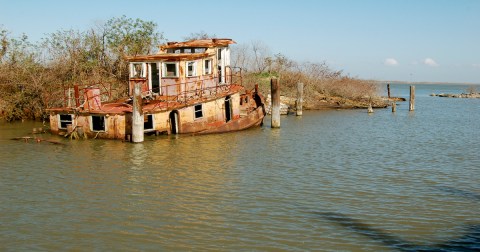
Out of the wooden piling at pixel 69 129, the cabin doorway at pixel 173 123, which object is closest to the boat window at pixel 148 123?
the cabin doorway at pixel 173 123

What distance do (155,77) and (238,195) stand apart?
14.5 m

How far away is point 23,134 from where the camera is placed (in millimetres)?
25953

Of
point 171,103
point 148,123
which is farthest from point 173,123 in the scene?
point 148,123

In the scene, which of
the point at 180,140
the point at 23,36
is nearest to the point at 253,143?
the point at 180,140

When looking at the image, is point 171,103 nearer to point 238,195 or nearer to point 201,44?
point 201,44

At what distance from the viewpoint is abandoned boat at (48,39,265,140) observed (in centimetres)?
2278

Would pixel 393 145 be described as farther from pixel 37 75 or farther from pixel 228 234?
pixel 37 75

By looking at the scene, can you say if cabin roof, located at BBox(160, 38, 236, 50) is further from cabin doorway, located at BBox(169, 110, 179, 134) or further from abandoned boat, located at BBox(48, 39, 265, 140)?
cabin doorway, located at BBox(169, 110, 179, 134)

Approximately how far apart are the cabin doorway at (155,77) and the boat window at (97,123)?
3980 millimetres

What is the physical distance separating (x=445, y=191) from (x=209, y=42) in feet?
56.5

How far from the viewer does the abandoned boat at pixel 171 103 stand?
22781 millimetres

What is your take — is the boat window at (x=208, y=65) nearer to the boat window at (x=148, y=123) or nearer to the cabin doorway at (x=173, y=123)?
the cabin doorway at (x=173, y=123)

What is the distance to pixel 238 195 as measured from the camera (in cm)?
1344

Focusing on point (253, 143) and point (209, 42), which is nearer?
point (253, 143)
